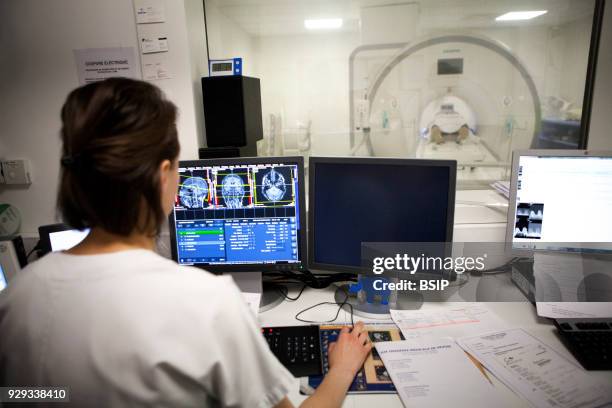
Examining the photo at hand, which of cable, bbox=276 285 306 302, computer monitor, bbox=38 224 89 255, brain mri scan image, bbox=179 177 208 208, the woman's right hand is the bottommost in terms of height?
cable, bbox=276 285 306 302

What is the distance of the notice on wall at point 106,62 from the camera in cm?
147

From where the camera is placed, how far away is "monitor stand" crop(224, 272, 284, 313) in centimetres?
134

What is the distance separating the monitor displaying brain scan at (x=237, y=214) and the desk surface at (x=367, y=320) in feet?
0.59

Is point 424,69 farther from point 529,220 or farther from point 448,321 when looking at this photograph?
point 448,321

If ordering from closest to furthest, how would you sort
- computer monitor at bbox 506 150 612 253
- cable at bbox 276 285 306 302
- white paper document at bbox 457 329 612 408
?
white paper document at bbox 457 329 612 408
computer monitor at bbox 506 150 612 253
cable at bbox 276 285 306 302

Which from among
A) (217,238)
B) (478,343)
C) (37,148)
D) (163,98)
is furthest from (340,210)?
(37,148)

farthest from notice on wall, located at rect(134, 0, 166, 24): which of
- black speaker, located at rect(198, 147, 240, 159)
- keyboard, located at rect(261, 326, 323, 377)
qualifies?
keyboard, located at rect(261, 326, 323, 377)

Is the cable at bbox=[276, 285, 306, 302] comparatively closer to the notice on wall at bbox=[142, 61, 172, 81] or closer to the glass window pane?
the glass window pane

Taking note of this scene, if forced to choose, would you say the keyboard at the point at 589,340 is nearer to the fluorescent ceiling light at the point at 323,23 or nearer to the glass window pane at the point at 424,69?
the glass window pane at the point at 424,69

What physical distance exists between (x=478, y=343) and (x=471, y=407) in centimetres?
27

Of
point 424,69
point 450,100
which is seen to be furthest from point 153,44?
point 450,100

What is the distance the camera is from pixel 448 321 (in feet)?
3.92

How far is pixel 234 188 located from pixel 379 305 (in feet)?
2.15

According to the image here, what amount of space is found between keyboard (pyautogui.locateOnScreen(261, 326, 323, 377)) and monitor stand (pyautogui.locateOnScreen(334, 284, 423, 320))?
0.22 m
